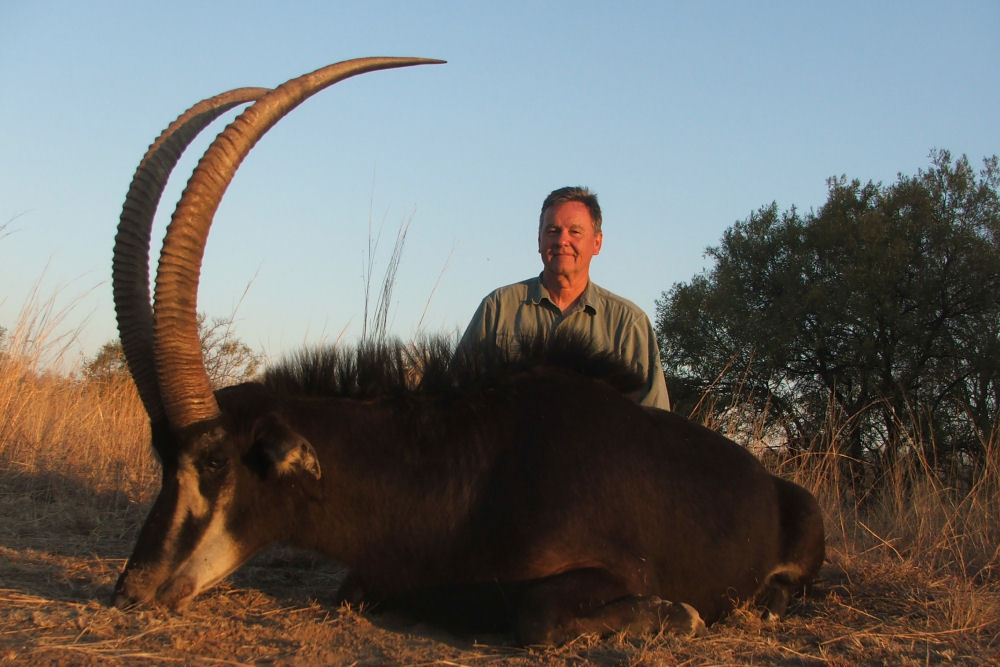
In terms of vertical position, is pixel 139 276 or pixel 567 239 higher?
pixel 567 239

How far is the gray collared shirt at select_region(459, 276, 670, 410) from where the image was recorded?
20.4ft

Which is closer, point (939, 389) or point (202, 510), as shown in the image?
point (202, 510)

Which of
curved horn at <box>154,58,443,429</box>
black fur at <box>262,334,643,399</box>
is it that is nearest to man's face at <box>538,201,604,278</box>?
black fur at <box>262,334,643,399</box>

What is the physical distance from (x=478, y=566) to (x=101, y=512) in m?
3.66

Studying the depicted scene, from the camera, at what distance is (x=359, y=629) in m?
3.83

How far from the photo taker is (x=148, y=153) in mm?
4062

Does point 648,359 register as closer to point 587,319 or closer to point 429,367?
point 587,319

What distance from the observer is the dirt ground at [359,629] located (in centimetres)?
334

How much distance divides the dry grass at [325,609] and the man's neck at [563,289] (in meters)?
2.44

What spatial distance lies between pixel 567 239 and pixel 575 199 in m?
0.33

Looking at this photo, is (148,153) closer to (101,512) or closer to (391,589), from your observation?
(391,589)

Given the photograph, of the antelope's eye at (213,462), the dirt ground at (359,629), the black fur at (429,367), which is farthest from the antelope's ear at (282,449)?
the dirt ground at (359,629)

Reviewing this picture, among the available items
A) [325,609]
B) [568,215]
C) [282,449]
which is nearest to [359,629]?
[325,609]

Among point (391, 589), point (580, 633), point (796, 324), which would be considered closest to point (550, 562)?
point (580, 633)
